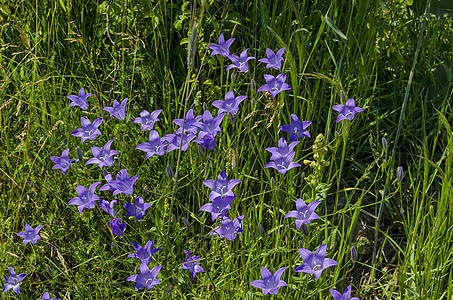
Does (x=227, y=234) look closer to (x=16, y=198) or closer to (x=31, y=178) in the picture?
(x=31, y=178)

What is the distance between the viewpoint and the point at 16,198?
8.43 ft

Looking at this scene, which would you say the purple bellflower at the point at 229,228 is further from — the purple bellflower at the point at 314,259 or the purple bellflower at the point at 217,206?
the purple bellflower at the point at 314,259

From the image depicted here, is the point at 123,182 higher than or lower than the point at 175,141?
lower

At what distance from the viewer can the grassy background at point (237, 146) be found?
214cm

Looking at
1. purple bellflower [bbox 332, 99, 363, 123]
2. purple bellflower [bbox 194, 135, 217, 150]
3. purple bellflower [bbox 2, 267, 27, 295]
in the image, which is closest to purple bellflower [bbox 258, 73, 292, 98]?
purple bellflower [bbox 332, 99, 363, 123]

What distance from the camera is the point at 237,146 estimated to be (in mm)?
2250

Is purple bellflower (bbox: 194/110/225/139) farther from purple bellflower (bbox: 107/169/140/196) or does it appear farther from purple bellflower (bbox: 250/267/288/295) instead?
purple bellflower (bbox: 250/267/288/295)

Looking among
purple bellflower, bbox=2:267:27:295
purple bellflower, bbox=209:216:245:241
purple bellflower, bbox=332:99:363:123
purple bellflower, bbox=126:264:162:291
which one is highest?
purple bellflower, bbox=332:99:363:123

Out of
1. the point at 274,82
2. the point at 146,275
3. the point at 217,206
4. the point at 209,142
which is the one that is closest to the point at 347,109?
the point at 274,82

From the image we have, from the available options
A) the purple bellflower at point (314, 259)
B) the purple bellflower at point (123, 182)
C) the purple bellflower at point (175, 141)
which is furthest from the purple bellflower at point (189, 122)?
the purple bellflower at point (314, 259)

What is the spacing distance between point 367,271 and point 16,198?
1769 millimetres

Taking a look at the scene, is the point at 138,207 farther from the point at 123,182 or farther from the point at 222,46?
the point at 222,46

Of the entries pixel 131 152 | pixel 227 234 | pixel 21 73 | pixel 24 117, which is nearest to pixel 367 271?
pixel 227 234

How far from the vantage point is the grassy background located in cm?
214
